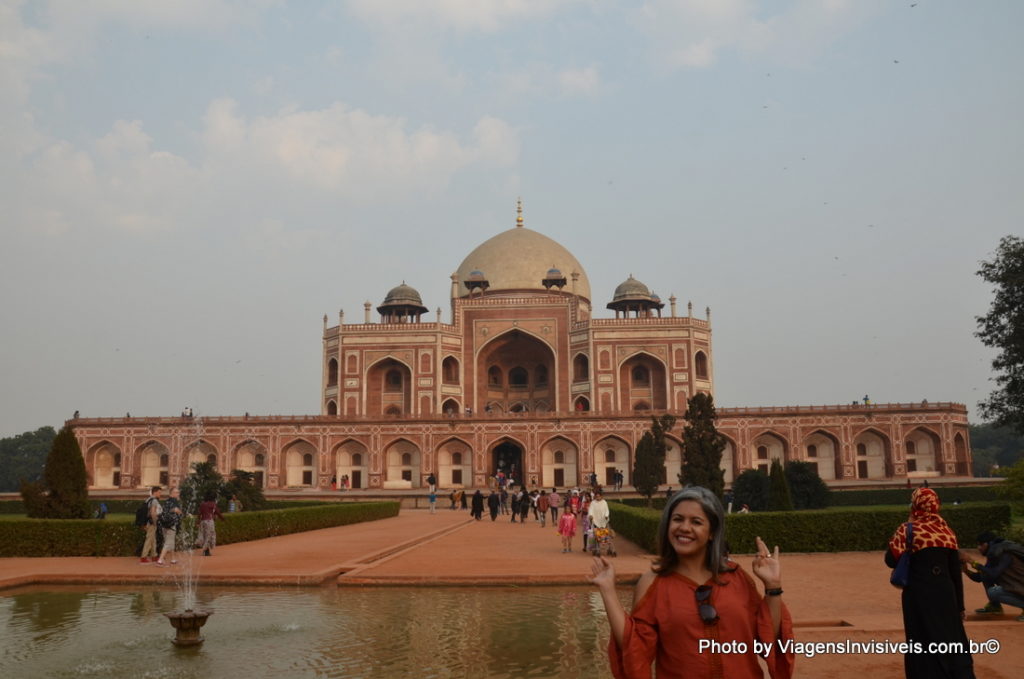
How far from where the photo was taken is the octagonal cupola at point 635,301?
1687 inches

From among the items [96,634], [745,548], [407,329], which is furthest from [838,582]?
[407,329]

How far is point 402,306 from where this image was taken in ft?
144

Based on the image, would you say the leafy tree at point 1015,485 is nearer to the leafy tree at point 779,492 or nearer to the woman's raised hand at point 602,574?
the leafy tree at point 779,492

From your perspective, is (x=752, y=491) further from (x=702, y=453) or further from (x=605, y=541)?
(x=605, y=541)

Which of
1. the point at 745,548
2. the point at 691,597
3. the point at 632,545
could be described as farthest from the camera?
the point at 632,545

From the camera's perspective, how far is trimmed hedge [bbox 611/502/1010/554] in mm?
12117

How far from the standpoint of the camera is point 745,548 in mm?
11828

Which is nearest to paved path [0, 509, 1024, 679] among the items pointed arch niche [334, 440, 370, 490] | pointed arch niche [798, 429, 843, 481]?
pointed arch niche [334, 440, 370, 490]

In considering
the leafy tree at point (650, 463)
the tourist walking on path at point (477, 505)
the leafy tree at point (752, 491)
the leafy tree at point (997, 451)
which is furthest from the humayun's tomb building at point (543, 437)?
the leafy tree at point (997, 451)

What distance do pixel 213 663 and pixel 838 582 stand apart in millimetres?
6585

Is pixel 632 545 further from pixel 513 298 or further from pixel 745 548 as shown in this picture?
pixel 513 298

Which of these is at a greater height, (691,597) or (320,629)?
(691,597)

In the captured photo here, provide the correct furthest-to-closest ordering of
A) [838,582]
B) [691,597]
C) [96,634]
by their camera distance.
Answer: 1. [838,582]
2. [96,634]
3. [691,597]

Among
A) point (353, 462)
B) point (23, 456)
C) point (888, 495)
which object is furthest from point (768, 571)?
point (23, 456)
